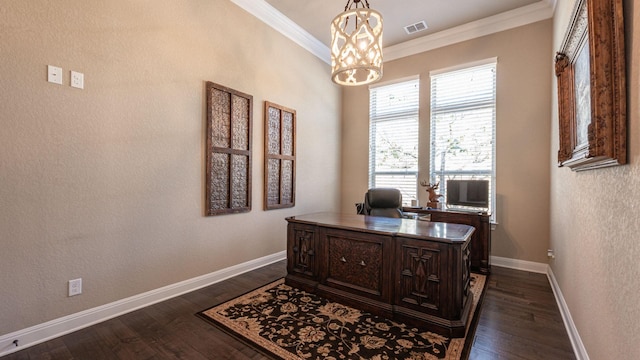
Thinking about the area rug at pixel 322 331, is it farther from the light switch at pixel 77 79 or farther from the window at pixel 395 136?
the window at pixel 395 136

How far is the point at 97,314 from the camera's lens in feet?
7.18

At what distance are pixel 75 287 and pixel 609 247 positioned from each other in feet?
11.3

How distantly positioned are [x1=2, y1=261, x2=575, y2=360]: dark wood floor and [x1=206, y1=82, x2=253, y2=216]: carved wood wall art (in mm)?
1031

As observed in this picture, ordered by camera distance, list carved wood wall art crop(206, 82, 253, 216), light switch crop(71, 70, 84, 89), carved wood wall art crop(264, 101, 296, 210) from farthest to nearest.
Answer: carved wood wall art crop(264, 101, 296, 210) < carved wood wall art crop(206, 82, 253, 216) < light switch crop(71, 70, 84, 89)

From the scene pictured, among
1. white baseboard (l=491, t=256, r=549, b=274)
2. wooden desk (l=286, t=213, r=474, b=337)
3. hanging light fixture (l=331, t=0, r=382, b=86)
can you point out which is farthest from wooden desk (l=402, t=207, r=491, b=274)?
hanging light fixture (l=331, t=0, r=382, b=86)

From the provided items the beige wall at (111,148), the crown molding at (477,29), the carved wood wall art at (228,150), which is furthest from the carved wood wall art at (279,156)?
the crown molding at (477,29)

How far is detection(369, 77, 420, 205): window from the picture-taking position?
14.5 ft

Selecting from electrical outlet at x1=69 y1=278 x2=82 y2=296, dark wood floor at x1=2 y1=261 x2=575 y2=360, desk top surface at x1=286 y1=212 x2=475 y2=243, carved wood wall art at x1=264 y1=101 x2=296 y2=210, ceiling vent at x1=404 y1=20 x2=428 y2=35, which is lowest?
dark wood floor at x1=2 y1=261 x2=575 y2=360

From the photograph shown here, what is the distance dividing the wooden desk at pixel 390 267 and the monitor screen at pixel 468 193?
4.73 feet

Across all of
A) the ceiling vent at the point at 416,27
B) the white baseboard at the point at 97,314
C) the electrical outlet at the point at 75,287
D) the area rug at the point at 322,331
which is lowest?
the area rug at the point at 322,331

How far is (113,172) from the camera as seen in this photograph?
2.28 m

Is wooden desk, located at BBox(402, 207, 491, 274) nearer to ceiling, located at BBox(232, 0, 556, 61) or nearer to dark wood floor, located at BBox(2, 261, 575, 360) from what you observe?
dark wood floor, located at BBox(2, 261, 575, 360)

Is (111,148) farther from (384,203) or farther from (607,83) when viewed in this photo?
(607,83)

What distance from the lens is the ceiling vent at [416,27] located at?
3.90 metres
